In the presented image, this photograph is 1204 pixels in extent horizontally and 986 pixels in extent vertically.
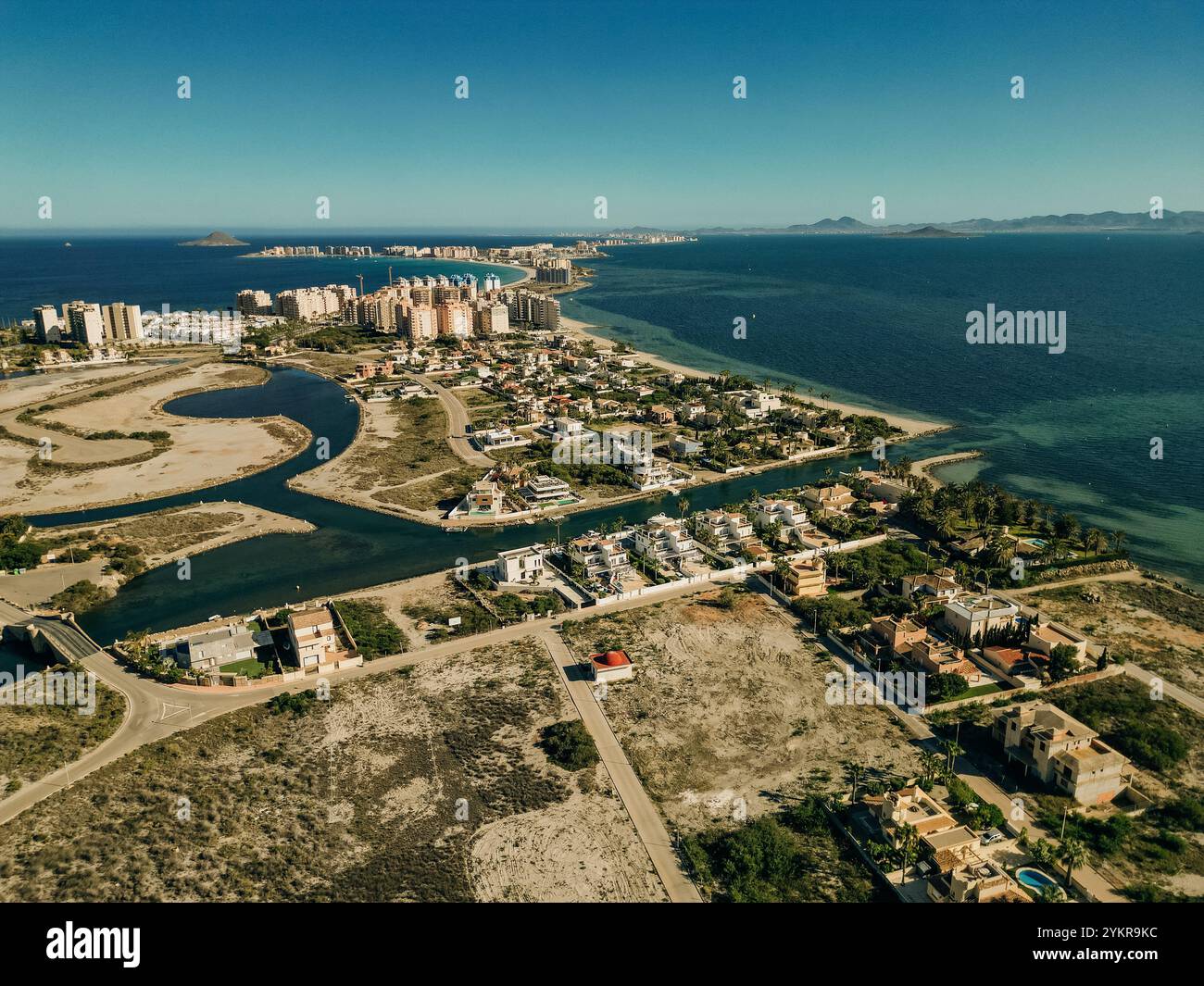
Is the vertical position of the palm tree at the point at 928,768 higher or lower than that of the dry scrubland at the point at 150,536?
lower

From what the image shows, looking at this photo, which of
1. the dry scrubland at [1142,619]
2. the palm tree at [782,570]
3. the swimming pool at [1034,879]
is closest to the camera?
the swimming pool at [1034,879]

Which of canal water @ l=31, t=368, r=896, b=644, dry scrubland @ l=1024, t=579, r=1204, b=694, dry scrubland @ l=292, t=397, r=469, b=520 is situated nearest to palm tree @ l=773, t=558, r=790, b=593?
dry scrubland @ l=1024, t=579, r=1204, b=694

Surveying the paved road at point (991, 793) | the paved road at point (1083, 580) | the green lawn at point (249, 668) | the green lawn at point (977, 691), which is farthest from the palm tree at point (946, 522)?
the green lawn at point (249, 668)

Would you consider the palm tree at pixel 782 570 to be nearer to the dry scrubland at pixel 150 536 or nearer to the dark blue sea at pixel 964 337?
the dark blue sea at pixel 964 337

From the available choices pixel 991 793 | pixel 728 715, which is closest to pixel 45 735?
pixel 728 715

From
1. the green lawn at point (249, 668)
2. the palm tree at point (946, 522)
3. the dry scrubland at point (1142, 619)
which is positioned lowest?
the dry scrubland at point (1142, 619)

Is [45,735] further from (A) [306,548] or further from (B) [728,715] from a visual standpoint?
(B) [728,715]

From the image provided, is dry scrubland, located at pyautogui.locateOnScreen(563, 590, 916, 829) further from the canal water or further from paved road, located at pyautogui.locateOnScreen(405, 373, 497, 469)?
paved road, located at pyautogui.locateOnScreen(405, 373, 497, 469)
